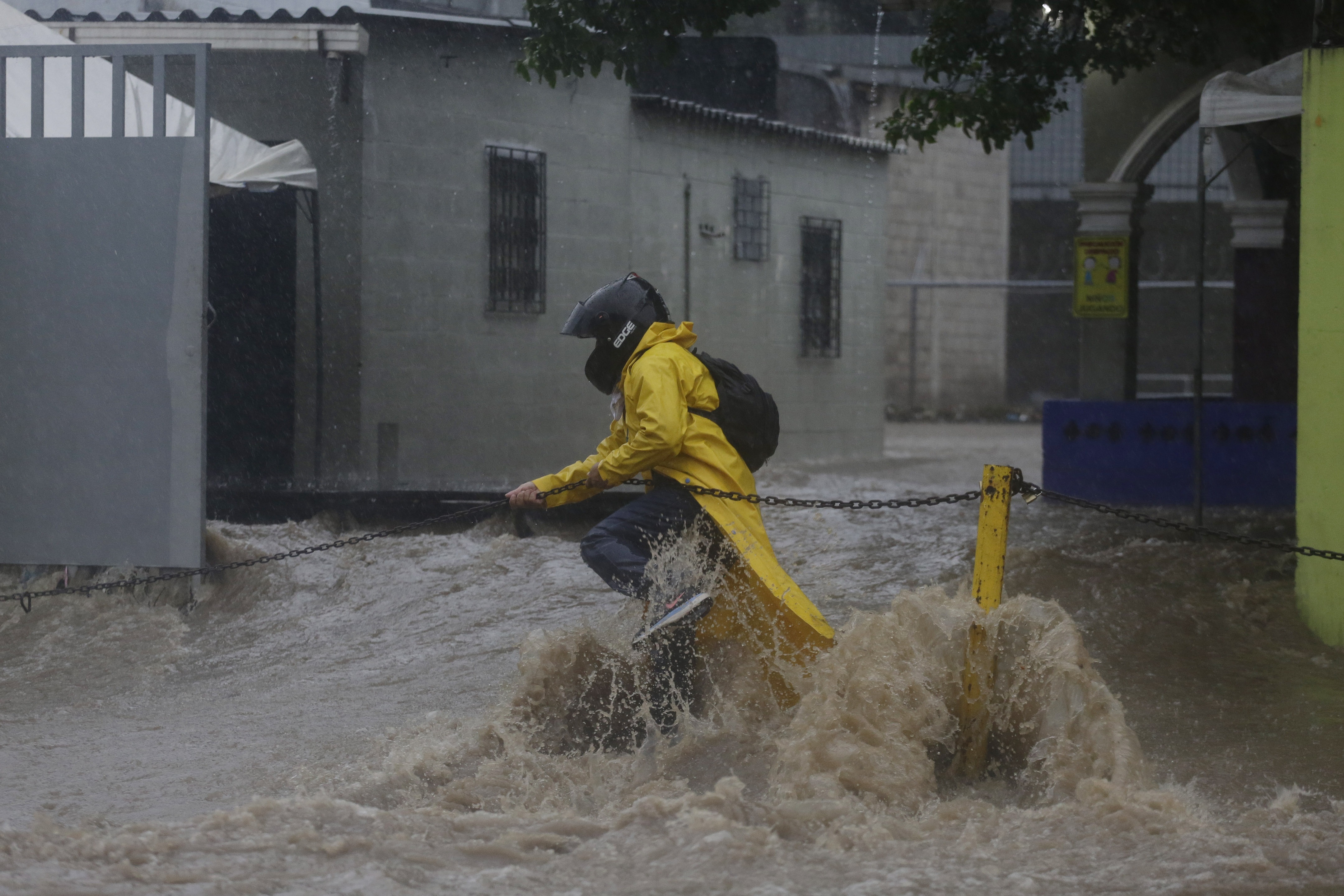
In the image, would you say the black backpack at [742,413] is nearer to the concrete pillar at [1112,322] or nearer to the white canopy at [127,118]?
the white canopy at [127,118]

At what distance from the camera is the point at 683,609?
460cm

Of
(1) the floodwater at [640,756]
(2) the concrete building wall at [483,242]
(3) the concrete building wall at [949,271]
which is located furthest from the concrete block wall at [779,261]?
(3) the concrete building wall at [949,271]

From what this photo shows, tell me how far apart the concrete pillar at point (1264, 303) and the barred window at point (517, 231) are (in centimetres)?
631

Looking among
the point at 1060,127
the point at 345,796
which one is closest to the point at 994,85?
the point at 345,796

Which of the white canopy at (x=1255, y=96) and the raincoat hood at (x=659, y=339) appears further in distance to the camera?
the white canopy at (x=1255, y=96)

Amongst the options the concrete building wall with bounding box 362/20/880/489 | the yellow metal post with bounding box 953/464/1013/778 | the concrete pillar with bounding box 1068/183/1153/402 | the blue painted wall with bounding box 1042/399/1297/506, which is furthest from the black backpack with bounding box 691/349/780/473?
the concrete pillar with bounding box 1068/183/1153/402

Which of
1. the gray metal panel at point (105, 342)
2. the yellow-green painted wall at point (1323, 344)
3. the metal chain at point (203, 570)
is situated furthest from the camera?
the gray metal panel at point (105, 342)

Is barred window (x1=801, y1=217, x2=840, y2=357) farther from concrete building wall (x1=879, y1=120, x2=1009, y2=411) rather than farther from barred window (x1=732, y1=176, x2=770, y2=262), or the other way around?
concrete building wall (x1=879, y1=120, x2=1009, y2=411)

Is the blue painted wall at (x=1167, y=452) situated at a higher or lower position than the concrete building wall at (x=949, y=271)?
lower

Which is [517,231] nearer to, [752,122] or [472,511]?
[752,122]

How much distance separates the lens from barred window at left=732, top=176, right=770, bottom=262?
14.5 metres

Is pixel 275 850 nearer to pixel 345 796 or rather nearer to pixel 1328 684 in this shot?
pixel 345 796

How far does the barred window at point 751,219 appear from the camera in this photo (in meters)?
14.5

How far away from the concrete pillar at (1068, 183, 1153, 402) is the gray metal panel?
7.06 m
